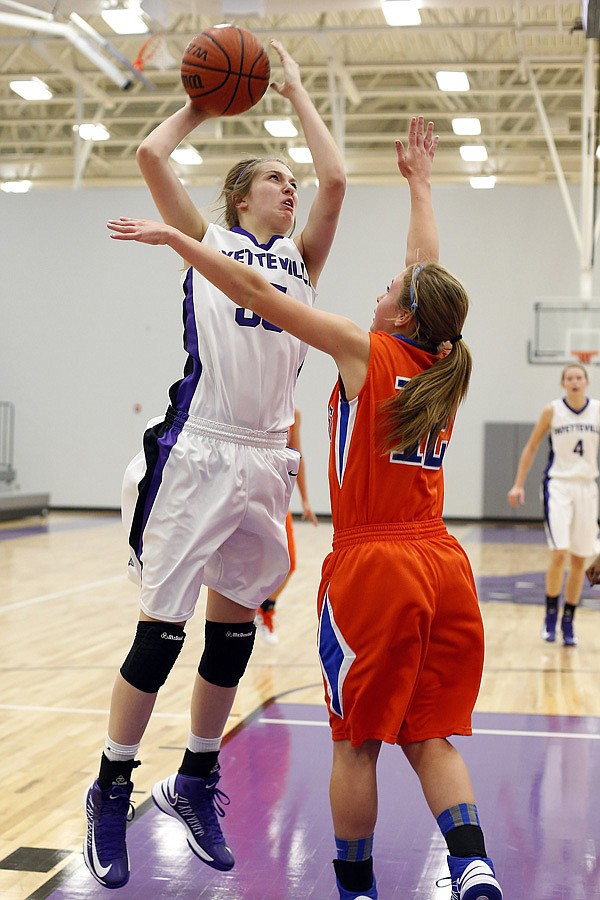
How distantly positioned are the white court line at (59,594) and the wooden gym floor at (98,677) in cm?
1

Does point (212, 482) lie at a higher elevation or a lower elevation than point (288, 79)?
lower

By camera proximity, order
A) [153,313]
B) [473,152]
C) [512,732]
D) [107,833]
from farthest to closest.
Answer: [473,152], [153,313], [512,732], [107,833]

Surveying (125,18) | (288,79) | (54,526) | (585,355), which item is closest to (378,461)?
(288,79)

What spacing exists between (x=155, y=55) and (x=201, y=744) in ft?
36.0

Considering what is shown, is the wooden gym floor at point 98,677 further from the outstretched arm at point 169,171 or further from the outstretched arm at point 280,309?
the outstretched arm at point 169,171

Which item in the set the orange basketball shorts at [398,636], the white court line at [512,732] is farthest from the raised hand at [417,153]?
the white court line at [512,732]

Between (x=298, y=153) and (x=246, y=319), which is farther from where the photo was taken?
(x=298, y=153)

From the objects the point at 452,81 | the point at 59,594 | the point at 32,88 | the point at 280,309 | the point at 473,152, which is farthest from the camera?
the point at 473,152

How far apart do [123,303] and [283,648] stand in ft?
36.1

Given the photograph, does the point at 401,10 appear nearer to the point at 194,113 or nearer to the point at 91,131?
the point at 91,131

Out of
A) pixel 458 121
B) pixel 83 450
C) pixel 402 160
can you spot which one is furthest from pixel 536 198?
pixel 402 160

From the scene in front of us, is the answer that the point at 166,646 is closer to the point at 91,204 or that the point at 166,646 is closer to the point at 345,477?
the point at 345,477

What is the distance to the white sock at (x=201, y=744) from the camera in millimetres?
2822

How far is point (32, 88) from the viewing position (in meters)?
15.0
